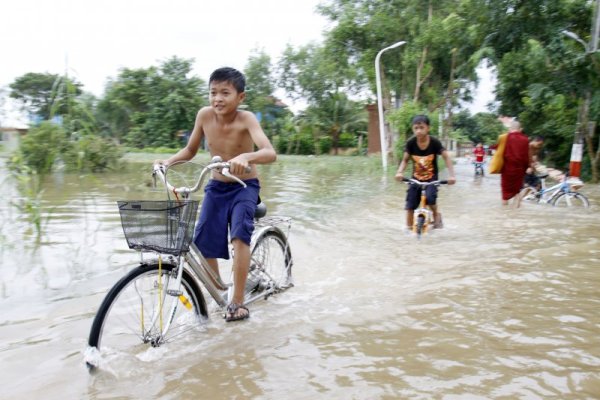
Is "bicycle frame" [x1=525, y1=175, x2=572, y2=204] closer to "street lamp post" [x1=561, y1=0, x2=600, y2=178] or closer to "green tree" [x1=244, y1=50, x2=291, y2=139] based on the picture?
"street lamp post" [x1=561, y1=0, x2=600, y2=178]

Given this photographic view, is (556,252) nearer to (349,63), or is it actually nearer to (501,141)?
(501,141)

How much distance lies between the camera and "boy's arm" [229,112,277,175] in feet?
10.5

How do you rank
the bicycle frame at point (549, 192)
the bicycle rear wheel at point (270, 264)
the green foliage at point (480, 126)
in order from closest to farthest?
1. the bicycle rear wheel at point (270, 264)
2. the bicycle frame at point (549, 192)
3. the green foliage at point (480, 126)

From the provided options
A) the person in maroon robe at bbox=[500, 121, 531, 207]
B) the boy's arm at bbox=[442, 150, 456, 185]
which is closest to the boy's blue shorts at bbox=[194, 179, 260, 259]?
the boy's arm at bbox=[442, 150, 456, 185]

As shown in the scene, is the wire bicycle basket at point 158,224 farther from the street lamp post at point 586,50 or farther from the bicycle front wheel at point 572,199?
the street lamp post at point 586,50

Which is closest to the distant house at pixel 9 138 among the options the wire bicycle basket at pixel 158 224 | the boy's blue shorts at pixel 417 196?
the wire bicycle basket at pixel 158 224

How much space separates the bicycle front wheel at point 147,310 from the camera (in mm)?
2922

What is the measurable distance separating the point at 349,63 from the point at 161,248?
24.8 meters

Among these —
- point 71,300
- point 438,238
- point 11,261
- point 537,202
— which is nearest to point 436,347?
point 71,300

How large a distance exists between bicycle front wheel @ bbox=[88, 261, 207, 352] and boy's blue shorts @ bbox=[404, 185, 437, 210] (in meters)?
4.32

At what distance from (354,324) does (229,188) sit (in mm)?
1418

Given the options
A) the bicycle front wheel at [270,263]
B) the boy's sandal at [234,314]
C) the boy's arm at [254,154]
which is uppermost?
the boy's arm at [254,154]

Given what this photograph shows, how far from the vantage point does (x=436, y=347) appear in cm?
348

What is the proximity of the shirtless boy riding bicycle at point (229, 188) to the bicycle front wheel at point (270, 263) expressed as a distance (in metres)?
0.46
